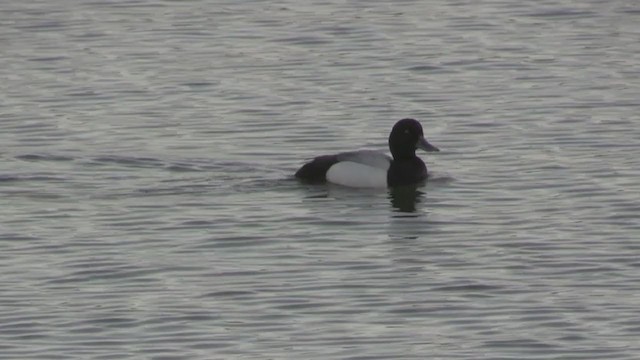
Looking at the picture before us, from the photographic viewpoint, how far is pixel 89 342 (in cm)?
1542

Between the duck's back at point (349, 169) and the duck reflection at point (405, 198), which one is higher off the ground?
the duck's back at point (349, 169)

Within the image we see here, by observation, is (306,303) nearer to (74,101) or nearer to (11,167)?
(11,167)

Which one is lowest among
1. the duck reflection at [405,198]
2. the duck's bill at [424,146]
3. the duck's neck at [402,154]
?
the duck reflection at [405,198]

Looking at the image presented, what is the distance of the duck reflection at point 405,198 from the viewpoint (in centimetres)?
2152

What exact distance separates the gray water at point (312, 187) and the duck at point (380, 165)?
0.20 m

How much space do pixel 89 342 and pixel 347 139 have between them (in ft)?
30.8

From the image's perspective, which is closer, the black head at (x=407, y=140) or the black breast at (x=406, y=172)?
the black breast at (x=406, y=172)

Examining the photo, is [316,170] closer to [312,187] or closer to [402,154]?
[312,187]

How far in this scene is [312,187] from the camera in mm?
22094

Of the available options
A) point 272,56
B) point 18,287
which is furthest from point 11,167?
point 272,56

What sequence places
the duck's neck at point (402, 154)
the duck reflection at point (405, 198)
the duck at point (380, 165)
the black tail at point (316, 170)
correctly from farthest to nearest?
1. the duck's neck at point (402, 154)
2. the duck at point (380, 165)
3. the black tail at point (316, 170)
4. the duck reflection at point (405, 198)

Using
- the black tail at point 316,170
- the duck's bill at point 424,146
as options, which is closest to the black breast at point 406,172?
the duck's bill at point 424,146

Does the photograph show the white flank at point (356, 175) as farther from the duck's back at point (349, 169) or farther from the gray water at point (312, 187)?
the gray water at point (312, 187)

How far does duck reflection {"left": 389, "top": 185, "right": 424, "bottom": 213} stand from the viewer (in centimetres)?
2152
